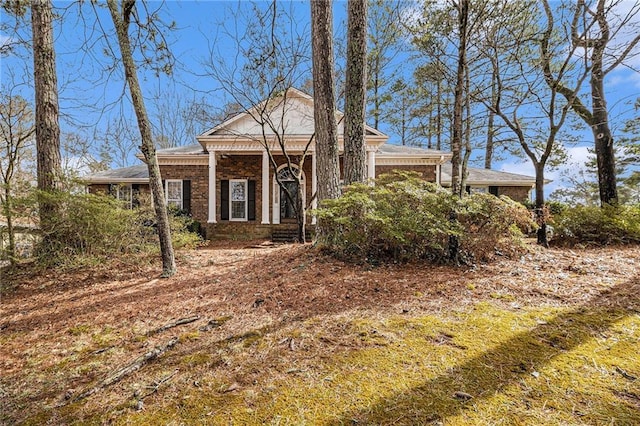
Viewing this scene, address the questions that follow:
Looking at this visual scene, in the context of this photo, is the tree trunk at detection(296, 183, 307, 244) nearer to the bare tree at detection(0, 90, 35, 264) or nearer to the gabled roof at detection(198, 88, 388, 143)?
the gabled roof at detection(198, 88, 388, 143)

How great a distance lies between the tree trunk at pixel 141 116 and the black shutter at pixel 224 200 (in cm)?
779

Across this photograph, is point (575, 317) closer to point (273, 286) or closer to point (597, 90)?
point (273, 286)

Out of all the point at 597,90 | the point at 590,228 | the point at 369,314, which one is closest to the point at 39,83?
the point at 369,314

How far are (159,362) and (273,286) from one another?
5.10 feet

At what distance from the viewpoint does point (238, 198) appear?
1273 centimetres

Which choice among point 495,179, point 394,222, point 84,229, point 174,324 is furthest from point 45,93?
point 495,179

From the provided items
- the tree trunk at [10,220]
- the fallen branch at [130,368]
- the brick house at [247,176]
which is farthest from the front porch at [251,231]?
the fallen branch at [130,368]

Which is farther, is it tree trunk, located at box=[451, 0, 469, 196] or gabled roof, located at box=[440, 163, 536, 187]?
gabled roof, located at box=[440, 163, 536, 187]

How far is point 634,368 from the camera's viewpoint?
6.02ft

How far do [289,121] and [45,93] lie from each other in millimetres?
8147

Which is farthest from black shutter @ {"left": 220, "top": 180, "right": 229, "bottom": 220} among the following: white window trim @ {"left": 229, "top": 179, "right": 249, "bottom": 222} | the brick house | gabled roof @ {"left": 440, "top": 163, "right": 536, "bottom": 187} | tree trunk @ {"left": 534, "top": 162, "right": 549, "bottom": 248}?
tree trunk @ {"left": 534, "top": 162, "right": 549, "bottom": 248}

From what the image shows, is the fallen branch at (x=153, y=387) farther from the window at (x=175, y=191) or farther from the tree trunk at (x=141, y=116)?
the window at (x=175, y=191)

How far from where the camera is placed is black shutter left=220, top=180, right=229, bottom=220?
40.8ft

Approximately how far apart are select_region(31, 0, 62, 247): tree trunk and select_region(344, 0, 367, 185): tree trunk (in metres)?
5.32
